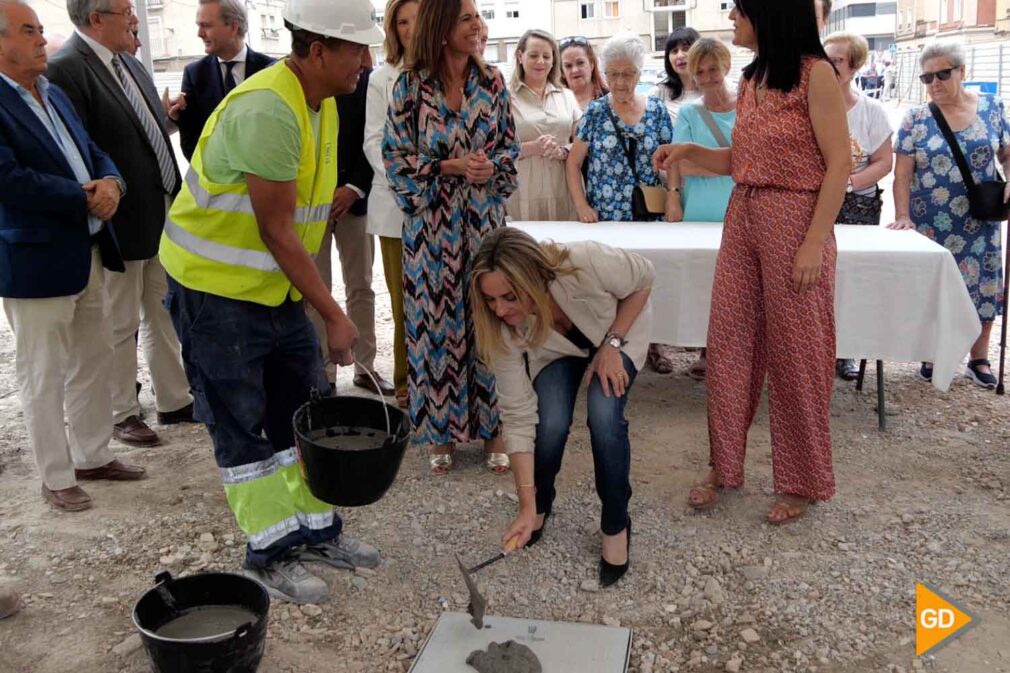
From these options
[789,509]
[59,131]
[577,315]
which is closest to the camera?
[577,315]

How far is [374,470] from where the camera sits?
2332mm

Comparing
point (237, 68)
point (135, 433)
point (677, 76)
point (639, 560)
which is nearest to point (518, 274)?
point (639, 560)

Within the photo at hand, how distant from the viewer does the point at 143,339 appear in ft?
14.1

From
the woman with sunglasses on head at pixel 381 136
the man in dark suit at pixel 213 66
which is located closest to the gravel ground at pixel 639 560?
the woman with sunglasses on head at pixel 381 136

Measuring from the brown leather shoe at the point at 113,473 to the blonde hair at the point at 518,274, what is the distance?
184cm

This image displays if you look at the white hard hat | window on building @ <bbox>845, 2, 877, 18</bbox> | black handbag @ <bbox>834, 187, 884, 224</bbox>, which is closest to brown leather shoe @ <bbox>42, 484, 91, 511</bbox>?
the white hard hat

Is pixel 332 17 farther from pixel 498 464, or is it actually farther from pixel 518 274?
pixel 498 464

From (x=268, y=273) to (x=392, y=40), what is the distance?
5.52 ft

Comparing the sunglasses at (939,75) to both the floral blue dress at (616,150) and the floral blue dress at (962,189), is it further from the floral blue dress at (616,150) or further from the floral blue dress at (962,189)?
the floral blue dress at (616,150)

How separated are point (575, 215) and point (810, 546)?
7.25ft

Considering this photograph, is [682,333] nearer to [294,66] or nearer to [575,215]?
[575,215]

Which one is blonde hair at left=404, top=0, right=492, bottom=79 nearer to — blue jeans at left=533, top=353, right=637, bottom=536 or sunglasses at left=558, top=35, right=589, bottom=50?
blue jeans at left=533, top=353, right=637, bottom=536

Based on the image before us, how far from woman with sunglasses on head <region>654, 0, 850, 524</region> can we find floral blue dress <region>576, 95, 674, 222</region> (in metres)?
1.09

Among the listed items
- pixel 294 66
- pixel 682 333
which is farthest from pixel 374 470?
pixel 682 333
